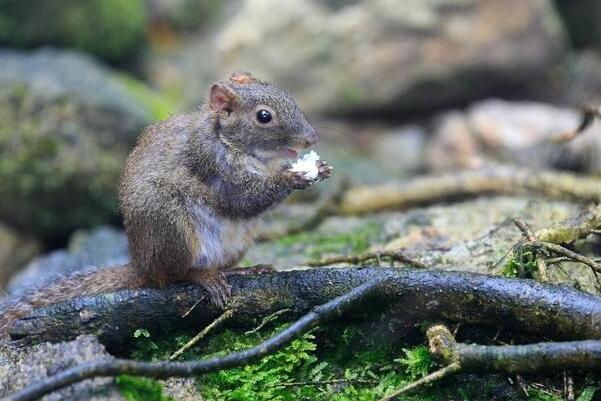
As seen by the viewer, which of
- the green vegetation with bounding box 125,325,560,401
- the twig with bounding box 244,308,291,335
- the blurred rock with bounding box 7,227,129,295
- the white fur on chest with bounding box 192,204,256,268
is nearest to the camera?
the green vegetation with bounding box 125,325,560,401

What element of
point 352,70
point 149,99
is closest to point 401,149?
point 352,70

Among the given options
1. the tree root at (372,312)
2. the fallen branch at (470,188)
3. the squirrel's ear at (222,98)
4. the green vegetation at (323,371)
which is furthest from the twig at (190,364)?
the fallen branch at (470,188)

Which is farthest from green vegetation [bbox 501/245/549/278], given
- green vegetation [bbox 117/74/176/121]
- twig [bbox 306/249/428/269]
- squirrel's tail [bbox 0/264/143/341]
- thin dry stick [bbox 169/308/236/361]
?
green vegetation [bbox 117/74/176/121]

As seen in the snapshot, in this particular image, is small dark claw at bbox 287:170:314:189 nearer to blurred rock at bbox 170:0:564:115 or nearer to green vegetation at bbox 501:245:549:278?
green vegetation at bbox 501:245:549:278

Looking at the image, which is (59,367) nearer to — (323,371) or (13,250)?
(323,371)

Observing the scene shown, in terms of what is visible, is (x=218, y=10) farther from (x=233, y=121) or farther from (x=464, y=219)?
(x=233, y=121)

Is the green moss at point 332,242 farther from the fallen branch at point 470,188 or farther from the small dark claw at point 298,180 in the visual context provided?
the small dark claw at point 298,180
